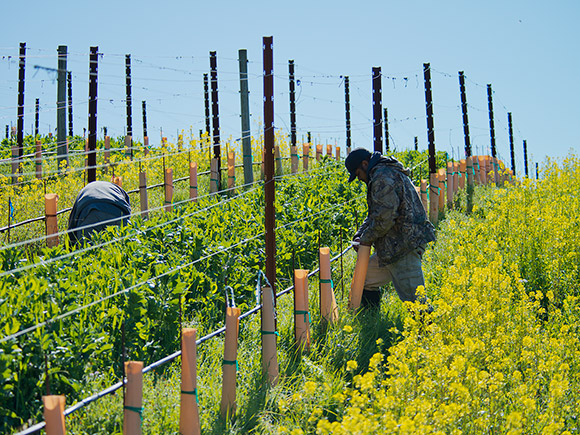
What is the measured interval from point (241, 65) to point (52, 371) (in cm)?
993

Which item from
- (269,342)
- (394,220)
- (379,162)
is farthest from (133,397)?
(379,162)

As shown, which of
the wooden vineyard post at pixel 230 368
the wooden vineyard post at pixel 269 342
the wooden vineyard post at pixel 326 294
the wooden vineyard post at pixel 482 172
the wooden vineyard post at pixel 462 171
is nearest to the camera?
the wooden vineyard post at pixel 230 368

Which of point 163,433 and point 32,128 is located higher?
point 32,128

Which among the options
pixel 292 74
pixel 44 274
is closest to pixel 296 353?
pixel 44 274

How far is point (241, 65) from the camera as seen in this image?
1330 cm

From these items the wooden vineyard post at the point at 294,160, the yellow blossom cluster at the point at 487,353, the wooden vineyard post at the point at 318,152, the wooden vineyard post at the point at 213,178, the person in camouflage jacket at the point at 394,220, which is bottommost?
the yellow blossom cluster at the point at 487,353

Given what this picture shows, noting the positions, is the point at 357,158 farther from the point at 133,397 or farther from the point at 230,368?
the point at 133,397

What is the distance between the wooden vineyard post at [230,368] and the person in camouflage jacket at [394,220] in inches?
90.5

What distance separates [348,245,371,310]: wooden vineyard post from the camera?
262 inches

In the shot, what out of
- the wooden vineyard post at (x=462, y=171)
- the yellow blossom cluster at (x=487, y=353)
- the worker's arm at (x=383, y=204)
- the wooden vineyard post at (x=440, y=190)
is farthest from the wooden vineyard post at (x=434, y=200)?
the worker's arm at (x=383, y=204)

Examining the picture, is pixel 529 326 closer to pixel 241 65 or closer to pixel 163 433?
pixel 163 433

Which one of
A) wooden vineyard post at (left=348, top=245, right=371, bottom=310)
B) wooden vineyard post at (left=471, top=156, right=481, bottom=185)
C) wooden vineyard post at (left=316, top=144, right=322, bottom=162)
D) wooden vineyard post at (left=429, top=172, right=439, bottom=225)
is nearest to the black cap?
wooden vineyard post at (left=348, top=245, right=371, bottom=310)

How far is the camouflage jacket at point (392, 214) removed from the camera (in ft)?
20.7

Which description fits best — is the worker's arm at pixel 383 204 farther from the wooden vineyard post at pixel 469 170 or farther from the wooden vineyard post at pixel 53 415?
the wooden vineyard post at pixel 469 170
